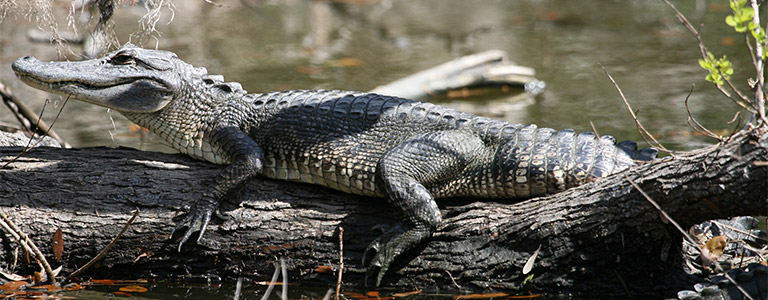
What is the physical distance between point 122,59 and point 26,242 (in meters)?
1.19

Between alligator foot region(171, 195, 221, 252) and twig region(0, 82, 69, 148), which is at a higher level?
→ twig region(0, 82, 69, 148)

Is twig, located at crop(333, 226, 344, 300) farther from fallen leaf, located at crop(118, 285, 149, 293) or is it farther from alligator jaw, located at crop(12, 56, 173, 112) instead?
alligator jaw, located at crop(12, 56, 173, 112)

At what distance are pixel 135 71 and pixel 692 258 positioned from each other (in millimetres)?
3206

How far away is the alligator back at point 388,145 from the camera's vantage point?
3.86 metres

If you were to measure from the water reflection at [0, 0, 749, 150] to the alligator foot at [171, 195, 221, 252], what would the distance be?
8.68 ft

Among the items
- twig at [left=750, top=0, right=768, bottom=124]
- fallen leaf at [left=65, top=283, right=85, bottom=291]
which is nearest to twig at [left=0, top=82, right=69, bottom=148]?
fallen leaf at [left=65, top=283, right=85, bottom=291]

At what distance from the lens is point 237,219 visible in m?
3.97

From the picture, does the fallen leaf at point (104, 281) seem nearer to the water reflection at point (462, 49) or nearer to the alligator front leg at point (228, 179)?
the alligator front leg at point (228, 179)

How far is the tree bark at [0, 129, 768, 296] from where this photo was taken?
352 cm

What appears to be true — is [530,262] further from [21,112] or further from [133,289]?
[21,112]

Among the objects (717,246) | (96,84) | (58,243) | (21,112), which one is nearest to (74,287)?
(58,243)

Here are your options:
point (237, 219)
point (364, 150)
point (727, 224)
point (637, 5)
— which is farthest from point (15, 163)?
point (637, 5)

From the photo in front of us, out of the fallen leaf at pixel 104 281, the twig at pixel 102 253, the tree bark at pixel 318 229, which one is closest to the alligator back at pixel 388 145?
the tree bark at pixel 318 229

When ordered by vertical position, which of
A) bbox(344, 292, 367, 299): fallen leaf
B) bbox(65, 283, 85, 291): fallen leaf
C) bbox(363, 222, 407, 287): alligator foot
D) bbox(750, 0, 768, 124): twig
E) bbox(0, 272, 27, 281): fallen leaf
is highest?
bbox(750, 0, 768, 124): twig
